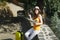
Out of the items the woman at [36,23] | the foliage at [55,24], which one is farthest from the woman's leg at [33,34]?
the foliage at [55,24]

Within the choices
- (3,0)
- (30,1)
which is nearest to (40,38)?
(30,1)

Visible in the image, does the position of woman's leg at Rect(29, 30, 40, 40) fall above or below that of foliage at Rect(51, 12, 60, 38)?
below

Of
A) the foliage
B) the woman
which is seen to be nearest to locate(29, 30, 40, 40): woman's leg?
the woman

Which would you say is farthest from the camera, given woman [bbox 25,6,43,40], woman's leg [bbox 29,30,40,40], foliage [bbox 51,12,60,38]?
foliage [bbox 51,12,60,38]

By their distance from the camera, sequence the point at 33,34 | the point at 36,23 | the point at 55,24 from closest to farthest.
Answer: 1. the point at 36,23
2. the point at 33,34
3. the point at 55,24

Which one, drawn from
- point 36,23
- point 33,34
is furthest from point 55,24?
point 36,23

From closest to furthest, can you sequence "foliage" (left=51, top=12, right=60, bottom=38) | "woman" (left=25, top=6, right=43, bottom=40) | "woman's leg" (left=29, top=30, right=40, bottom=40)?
"woman" (left=25, top=6, right=43, bottom=40)
"woman's leg" (left=29, top=30, right=40, bottom=40)
"foliage" (left=51, top=12, right=60, bottom=38)

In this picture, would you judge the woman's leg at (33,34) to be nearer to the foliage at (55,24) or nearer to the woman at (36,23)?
the woman at (36,23)

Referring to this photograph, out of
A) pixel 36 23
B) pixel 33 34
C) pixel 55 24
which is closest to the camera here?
pixel 36 23

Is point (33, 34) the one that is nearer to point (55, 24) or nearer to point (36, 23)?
point (36, 23)

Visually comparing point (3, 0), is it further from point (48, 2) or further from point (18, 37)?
point (18, 37)

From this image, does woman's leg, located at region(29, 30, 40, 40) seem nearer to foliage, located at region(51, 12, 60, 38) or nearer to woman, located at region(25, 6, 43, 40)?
woman, located at region(25, 6, 43, 40)

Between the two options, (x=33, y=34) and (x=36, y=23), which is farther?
(x=33, y=34)

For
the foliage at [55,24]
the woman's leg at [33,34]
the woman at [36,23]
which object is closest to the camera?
the woman at [36,23]
